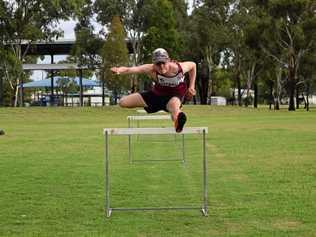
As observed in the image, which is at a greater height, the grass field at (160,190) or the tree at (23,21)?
the tree at (23,21)

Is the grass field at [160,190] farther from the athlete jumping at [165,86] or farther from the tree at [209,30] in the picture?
the tree at [209,30]

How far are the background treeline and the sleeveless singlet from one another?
4834 cm

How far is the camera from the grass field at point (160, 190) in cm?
811

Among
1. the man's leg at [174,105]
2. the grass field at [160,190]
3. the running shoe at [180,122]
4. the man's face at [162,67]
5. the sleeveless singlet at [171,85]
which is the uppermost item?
the man's face at [162,67]

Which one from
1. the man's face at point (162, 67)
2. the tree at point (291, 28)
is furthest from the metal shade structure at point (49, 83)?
the man's face at point (162, 67)

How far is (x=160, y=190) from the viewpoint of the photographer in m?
11.1

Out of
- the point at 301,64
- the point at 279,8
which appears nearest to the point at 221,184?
the point at 279,8

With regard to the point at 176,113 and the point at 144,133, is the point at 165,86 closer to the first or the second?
the point at 176,113

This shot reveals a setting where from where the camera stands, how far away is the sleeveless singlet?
9656 millimetres

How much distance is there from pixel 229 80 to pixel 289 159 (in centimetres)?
7326

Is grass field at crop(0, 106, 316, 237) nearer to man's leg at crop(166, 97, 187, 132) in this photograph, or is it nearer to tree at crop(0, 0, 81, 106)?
man's leg at crop(166, 97, 187, 132)

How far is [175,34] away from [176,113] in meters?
56.3

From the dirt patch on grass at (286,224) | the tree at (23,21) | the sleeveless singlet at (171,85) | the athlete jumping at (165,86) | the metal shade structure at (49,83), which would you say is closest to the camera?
the dirt patch on grass at (286,224)

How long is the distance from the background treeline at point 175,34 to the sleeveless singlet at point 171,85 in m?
48.3
